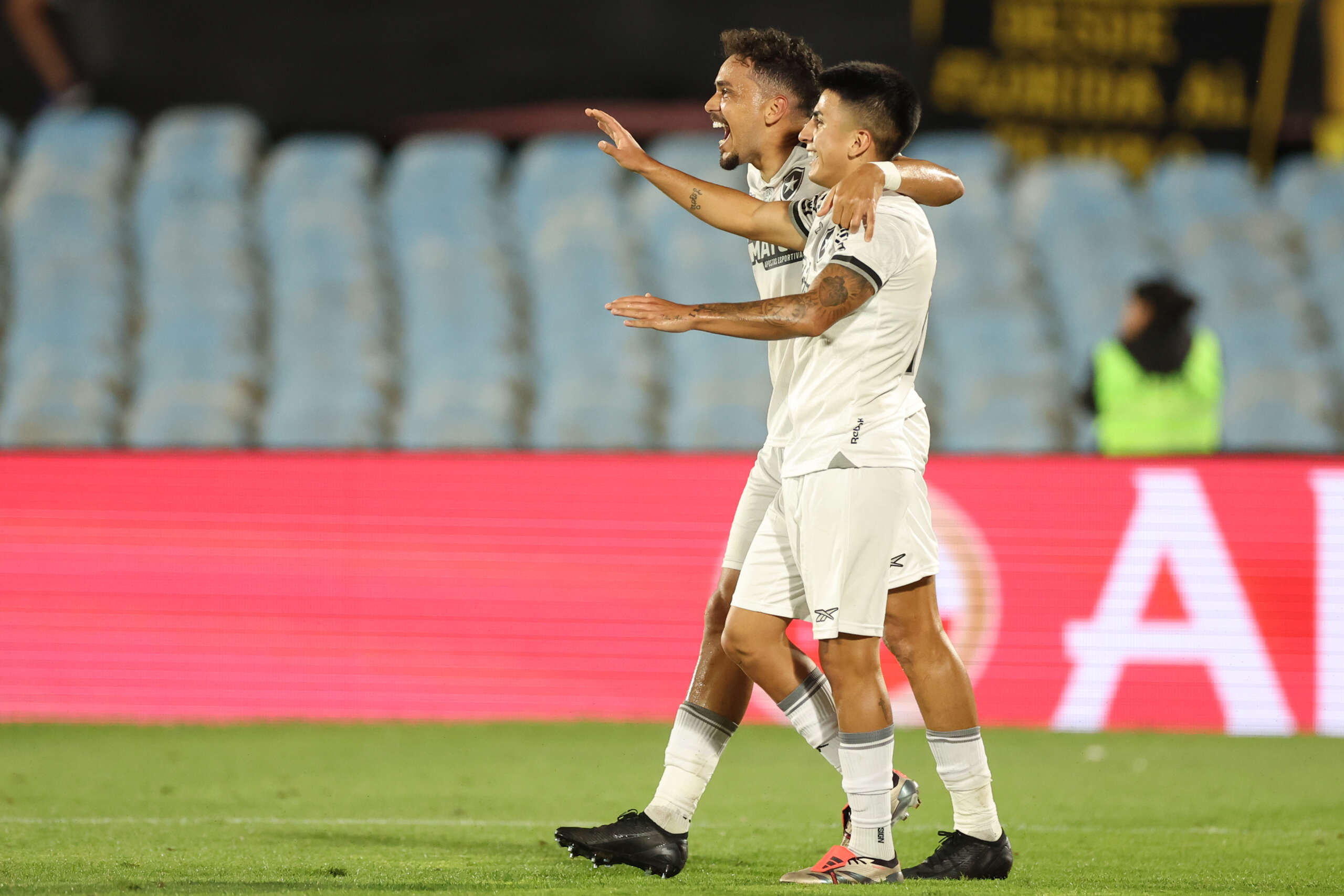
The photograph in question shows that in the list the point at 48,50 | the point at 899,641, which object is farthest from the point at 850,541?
the point at 48,50

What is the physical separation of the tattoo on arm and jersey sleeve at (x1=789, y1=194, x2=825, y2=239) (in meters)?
0.29

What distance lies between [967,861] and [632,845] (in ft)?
2.45

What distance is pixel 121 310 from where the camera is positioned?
363 inches

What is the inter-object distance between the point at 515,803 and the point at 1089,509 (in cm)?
306

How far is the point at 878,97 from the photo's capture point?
3383 mm

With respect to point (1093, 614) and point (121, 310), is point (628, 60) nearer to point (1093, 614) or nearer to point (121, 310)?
point (121, 310)

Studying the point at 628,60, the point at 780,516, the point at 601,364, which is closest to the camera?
the point at 780,516

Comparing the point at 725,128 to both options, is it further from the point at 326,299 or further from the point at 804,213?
the point at 326,299

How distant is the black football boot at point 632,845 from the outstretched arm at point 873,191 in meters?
1.41

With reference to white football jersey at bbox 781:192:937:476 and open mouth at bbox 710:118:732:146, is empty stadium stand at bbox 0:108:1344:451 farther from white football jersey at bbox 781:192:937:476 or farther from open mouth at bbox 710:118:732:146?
white football jersey at bbox 781:192:937:476

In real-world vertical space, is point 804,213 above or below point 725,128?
below

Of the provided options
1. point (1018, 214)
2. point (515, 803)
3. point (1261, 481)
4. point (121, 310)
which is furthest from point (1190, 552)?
point (121, 310)

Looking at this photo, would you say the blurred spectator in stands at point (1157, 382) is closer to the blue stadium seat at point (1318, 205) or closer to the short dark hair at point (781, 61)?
the blue stadium seat at point (1318, 205)

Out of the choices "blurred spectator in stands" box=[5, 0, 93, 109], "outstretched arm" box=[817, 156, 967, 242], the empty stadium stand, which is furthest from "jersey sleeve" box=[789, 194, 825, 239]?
"blurred spectator in stands" box=[5, 0, 93, 109]
